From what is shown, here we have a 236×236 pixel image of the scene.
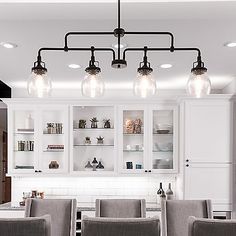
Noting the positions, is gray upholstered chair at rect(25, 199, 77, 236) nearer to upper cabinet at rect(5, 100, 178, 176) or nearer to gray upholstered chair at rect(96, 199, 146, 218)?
gray upholstered chair at rect(96, 199, 146, 218)

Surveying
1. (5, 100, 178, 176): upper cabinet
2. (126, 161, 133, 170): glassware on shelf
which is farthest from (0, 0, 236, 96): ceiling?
(126, 161, 133, 170): glassware on shelf

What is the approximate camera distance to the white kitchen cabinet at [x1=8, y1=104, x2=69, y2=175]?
5.31 meters

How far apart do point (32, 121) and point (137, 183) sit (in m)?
1.78

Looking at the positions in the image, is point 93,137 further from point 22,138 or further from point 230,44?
point 230,44

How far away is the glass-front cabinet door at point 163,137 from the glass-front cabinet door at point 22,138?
5.50 ft

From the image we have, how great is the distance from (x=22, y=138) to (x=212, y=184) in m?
2.72

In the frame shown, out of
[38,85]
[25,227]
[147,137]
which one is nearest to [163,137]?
[147,137]

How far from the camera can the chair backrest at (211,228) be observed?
1906 mm

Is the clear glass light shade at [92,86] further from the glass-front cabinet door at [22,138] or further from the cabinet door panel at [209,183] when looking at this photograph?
the glass-front cabinet door at [22,138]

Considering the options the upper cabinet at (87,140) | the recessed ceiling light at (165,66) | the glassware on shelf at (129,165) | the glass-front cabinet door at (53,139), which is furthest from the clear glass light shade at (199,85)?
the glass-front cabinet door at (53,139)

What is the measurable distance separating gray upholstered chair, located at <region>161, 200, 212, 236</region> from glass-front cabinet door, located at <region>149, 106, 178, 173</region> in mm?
2188

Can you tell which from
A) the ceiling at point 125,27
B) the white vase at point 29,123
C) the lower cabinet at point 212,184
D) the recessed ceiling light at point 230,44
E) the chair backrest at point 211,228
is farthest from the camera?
the white vase at point 29,123

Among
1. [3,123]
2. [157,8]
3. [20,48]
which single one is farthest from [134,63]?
[3,123]

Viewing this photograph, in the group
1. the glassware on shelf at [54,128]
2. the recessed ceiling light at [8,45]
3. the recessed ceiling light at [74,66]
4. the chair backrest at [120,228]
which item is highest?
the recessed ceiling light at [8,45]
